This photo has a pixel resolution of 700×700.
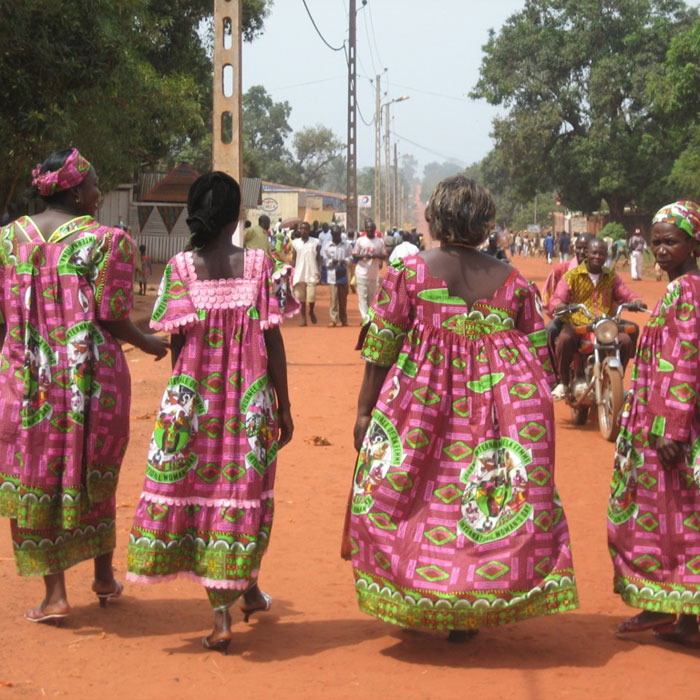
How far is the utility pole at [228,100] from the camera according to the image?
14234 mm

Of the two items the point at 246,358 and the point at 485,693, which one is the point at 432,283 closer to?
the point at 246,358

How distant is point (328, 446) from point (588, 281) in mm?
2578

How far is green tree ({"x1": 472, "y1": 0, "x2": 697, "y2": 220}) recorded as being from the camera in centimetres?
4766

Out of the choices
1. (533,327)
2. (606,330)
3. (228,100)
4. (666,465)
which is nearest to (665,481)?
(666,465)

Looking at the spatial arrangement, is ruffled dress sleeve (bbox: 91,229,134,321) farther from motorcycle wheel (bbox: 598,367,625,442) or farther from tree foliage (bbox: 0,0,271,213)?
tree foliage (bbox: 0,0,271,213)

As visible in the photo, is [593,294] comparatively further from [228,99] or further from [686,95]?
[686,95]

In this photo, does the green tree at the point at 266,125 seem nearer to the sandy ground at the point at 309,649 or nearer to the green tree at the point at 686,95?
the green tree at the point at 686,95

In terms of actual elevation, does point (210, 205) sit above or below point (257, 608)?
above

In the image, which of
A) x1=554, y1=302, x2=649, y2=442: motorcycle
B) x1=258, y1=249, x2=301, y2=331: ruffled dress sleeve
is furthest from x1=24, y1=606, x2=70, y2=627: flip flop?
x1=554, y1=302, x2=649, y2=442: motorcycle

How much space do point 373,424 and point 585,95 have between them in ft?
156

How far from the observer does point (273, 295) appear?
4.52 metres

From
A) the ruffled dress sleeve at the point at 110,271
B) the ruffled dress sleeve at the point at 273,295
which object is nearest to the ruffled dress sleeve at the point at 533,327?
the ruffled dress sleeve at the point at 273,295

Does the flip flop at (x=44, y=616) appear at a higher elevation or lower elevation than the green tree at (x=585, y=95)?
lower

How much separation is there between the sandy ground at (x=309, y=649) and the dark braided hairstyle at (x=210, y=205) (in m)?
1.67
